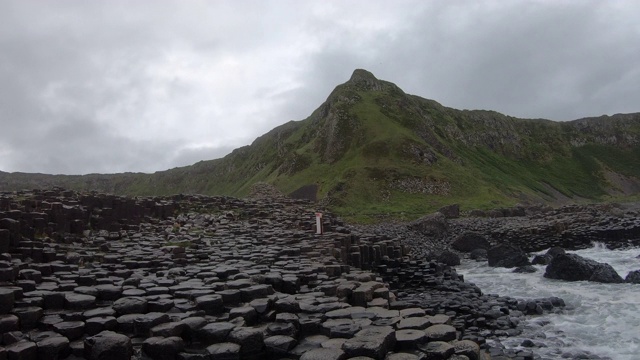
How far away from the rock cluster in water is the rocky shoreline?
0.08ft

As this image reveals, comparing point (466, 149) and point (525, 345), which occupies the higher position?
point (466, 149)

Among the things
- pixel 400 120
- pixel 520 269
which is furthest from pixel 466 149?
pixel 520 269

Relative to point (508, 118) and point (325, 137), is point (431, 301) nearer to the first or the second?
point (325, 137)

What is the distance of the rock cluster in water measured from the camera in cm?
691

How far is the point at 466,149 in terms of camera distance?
108 meters

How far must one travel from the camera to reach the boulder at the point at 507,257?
1002 inches

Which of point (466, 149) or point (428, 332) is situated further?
point (466, 149)

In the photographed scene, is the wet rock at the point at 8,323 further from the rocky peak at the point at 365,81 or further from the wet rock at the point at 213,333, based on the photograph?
the rocky peak at the point at 365,81

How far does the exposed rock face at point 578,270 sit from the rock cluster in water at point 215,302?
5.44m

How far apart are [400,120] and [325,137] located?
1490 centimetres

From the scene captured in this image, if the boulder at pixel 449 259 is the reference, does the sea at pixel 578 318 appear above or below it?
below

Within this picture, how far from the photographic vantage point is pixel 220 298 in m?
8.68

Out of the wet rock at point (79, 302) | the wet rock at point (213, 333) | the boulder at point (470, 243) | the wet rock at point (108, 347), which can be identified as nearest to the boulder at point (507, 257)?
the boulder at point (470, 243)

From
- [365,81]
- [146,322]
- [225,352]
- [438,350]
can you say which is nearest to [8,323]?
[146,322]
